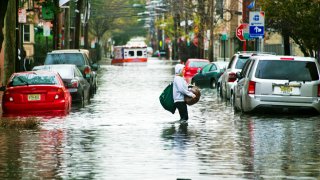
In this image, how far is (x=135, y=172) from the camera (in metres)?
13.8

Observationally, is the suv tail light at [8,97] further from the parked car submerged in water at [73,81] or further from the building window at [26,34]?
the building window at [26,34]

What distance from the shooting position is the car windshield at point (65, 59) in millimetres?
38397

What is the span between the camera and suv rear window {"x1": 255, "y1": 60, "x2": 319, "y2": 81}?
1015 inches

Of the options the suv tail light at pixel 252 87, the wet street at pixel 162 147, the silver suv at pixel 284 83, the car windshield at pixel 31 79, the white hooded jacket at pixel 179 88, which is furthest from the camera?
the car windshield at pixel 31 79

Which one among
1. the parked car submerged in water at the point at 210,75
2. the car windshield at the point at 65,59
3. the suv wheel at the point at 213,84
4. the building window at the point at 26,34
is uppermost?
the building window at the point at 26,34

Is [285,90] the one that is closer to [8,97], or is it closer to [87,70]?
[8,97]

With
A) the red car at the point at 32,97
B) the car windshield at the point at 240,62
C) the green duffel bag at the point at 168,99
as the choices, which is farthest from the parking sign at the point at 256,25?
the green duffel bag at the point at 168,99

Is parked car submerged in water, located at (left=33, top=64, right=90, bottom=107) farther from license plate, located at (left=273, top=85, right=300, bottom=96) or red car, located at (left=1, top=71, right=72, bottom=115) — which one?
license plate, located at (left=273, top=85, right=300, bottom=96)

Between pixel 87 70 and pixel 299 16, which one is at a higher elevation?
pixel 299 16

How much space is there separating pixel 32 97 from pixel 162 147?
9.23 m

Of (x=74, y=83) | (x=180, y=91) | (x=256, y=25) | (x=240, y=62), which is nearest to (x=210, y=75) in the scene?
(x=256, y=25)

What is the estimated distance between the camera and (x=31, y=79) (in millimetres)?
26688

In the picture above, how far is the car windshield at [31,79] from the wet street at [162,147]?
1.21 meters

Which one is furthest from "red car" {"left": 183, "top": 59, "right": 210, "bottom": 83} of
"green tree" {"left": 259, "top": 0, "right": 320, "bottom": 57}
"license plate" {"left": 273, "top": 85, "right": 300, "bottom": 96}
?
"license plate" {"left": 273, "top": 85, "right": 300, "bottom": 96}
